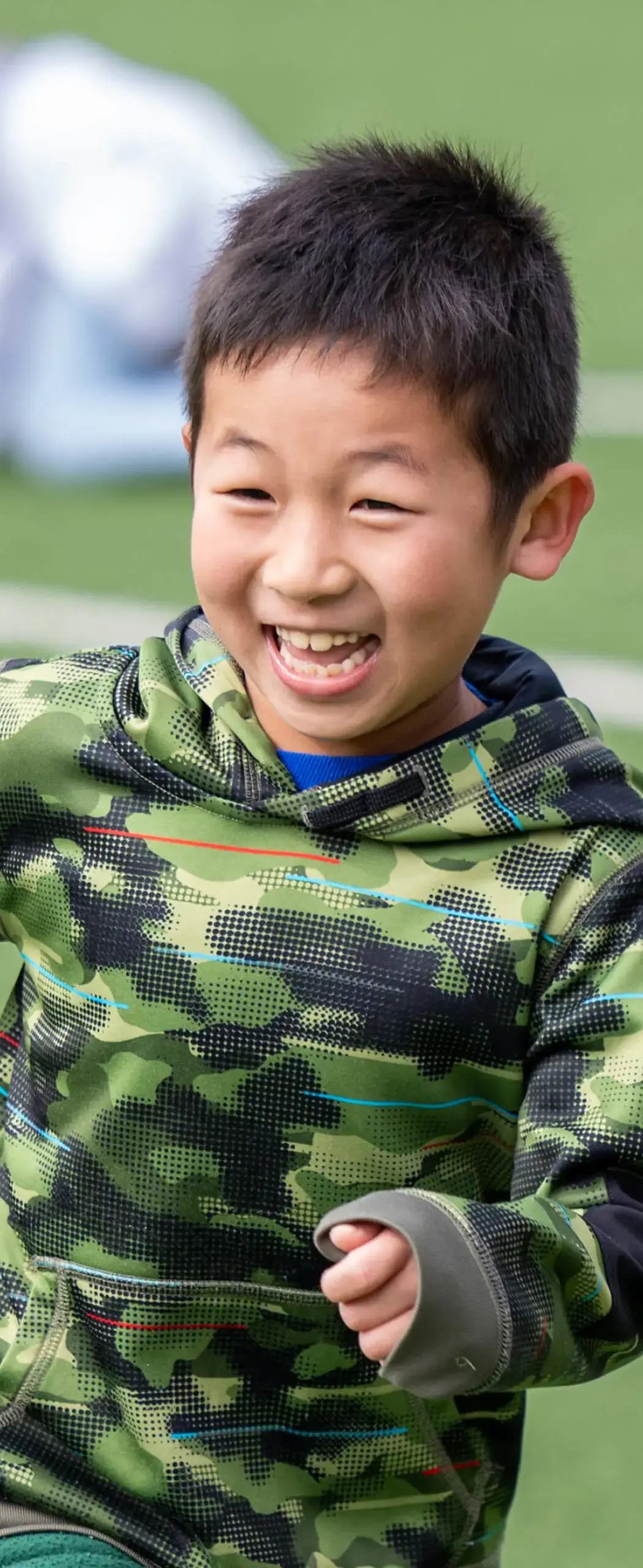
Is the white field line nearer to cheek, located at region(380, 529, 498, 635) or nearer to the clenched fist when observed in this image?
cheek, located at region(380, 529, 498, 635)

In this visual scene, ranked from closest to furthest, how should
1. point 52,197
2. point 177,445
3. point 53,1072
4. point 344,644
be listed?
point 344,644 < point 53,1072 < point 177,445 < point 52,197

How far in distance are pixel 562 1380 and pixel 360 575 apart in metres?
0.57

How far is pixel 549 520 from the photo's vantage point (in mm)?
1724

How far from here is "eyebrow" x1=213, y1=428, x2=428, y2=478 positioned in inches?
60.6

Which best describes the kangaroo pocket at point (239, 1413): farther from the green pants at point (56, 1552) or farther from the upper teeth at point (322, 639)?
the upper teeth at point (322, 639)

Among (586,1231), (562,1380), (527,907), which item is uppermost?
(527,907)

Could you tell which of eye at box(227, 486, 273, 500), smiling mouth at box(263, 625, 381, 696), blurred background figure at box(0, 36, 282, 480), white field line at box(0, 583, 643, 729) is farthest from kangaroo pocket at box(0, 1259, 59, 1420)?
blurred background figure at box(0, 36, 282, 480)

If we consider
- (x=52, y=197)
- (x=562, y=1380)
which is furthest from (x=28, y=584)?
(x=562, y=1380)

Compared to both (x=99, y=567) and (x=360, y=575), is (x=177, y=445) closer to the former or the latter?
(x=99, y=567)

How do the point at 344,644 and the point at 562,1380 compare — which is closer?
the point at 562,1380

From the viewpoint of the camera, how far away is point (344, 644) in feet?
5.24

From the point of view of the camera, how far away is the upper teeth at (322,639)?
158 cm

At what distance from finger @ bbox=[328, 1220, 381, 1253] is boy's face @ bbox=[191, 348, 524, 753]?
428 millimetres

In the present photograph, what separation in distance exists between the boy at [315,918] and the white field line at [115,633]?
8.01 feet
